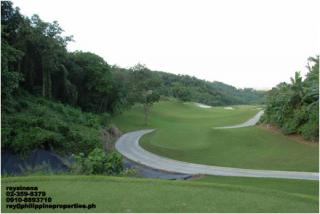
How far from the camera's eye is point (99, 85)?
50.8 metres

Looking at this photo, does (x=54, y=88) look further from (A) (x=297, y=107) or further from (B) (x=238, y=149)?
(A) (x=297, y=107)

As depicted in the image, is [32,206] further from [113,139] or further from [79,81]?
[79,81]

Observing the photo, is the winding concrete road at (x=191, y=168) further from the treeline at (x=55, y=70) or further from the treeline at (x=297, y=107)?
the treeline at (x=55, y=70)

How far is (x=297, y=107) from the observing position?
33.8m

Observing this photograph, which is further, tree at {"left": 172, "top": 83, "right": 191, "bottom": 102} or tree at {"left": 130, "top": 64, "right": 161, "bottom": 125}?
tree at {"left": 172, "top": 83, "right": 191, "bottom": 102}

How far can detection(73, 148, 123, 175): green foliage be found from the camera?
41.7ft

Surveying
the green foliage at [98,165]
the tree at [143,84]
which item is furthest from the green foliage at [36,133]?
the tree at [143,84]

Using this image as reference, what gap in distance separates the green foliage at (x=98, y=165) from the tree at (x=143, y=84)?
44.2 metres

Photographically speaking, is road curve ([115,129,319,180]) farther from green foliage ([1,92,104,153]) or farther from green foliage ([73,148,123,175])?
green foliage ([73,148,123,175])

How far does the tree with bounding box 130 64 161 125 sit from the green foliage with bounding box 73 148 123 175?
44.2m

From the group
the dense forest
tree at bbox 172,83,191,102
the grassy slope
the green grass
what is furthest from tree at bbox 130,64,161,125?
the green grass

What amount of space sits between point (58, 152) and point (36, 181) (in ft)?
56.6

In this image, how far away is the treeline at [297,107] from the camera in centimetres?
3077

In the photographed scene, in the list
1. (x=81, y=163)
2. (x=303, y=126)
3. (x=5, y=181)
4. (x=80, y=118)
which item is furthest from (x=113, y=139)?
(x=5, y=181)
